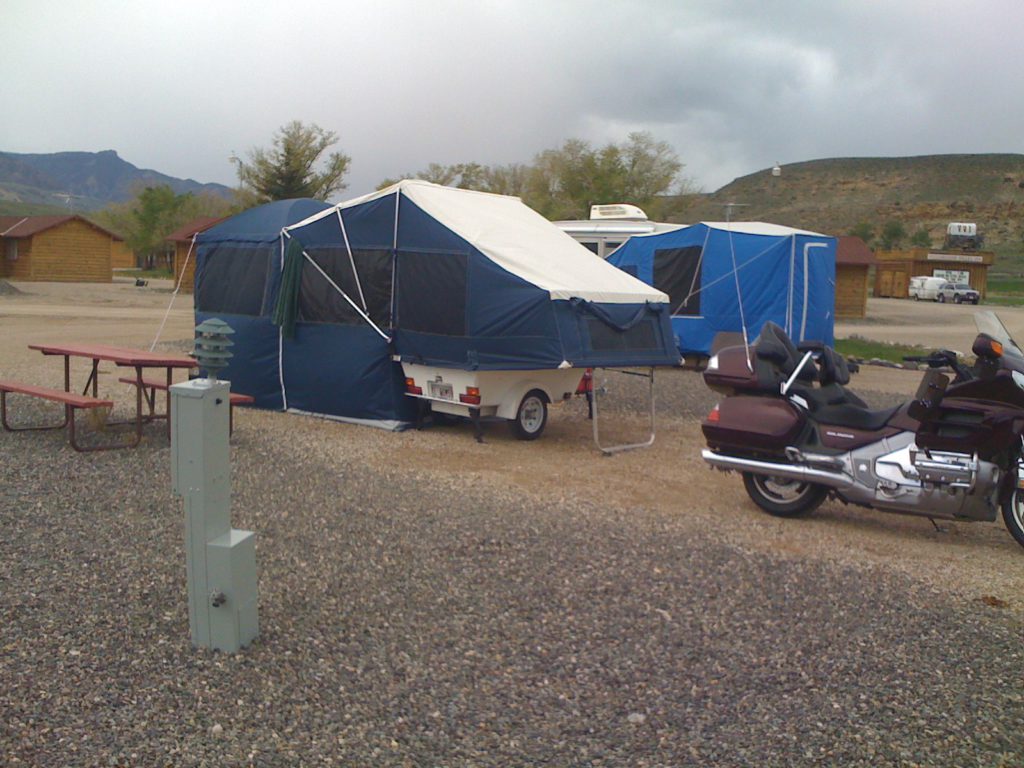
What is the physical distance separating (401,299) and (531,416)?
1.75 m

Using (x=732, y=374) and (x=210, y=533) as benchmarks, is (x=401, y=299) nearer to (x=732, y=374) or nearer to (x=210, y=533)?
(x=732, y=374)

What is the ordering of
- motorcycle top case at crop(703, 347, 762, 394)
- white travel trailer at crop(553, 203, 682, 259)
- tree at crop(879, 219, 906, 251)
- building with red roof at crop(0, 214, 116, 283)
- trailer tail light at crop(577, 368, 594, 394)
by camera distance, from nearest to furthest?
1. motorcycle top case at crop(703, 347, 762, 394)
2. trailer tail light at crop(577, 368, 594, 394)
3. white travel trailer at crop(553, 203, 682, 259)
4. building with red roof at crop(0, 214, 116, 283)
5. tree at crop(879, 219, 906, 251)

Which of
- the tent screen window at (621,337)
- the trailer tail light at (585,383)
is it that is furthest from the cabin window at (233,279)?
the tent screen window at (621,337)

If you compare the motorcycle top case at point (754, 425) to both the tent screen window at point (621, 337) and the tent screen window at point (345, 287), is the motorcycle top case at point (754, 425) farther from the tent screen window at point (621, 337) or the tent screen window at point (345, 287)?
the tent screen window at point (345, 287)

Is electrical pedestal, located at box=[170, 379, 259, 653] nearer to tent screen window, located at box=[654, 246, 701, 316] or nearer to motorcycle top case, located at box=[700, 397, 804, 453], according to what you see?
motorcycle top case, located at box=[700, 397, 804, 453]

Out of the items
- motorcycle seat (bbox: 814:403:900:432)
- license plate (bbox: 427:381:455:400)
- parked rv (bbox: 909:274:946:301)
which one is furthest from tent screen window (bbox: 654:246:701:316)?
parked rv (bbox: 909:274:946:301)

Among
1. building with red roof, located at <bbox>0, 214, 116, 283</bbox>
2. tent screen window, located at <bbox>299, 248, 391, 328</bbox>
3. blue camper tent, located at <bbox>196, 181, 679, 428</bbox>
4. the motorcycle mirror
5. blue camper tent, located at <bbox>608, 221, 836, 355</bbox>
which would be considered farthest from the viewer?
building with red roof, located at <bbox>0, 214, 116, 283</bbox>

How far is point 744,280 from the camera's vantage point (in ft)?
56.7

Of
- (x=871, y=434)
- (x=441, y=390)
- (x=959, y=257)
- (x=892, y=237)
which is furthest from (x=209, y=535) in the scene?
A: (x=892, y=237)

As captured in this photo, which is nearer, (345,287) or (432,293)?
(432,293)

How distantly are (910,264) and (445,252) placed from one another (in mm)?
54993

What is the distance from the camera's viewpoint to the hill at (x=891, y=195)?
92375 mm

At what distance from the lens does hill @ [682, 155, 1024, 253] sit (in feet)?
303

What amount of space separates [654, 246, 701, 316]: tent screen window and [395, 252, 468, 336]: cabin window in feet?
27.3
